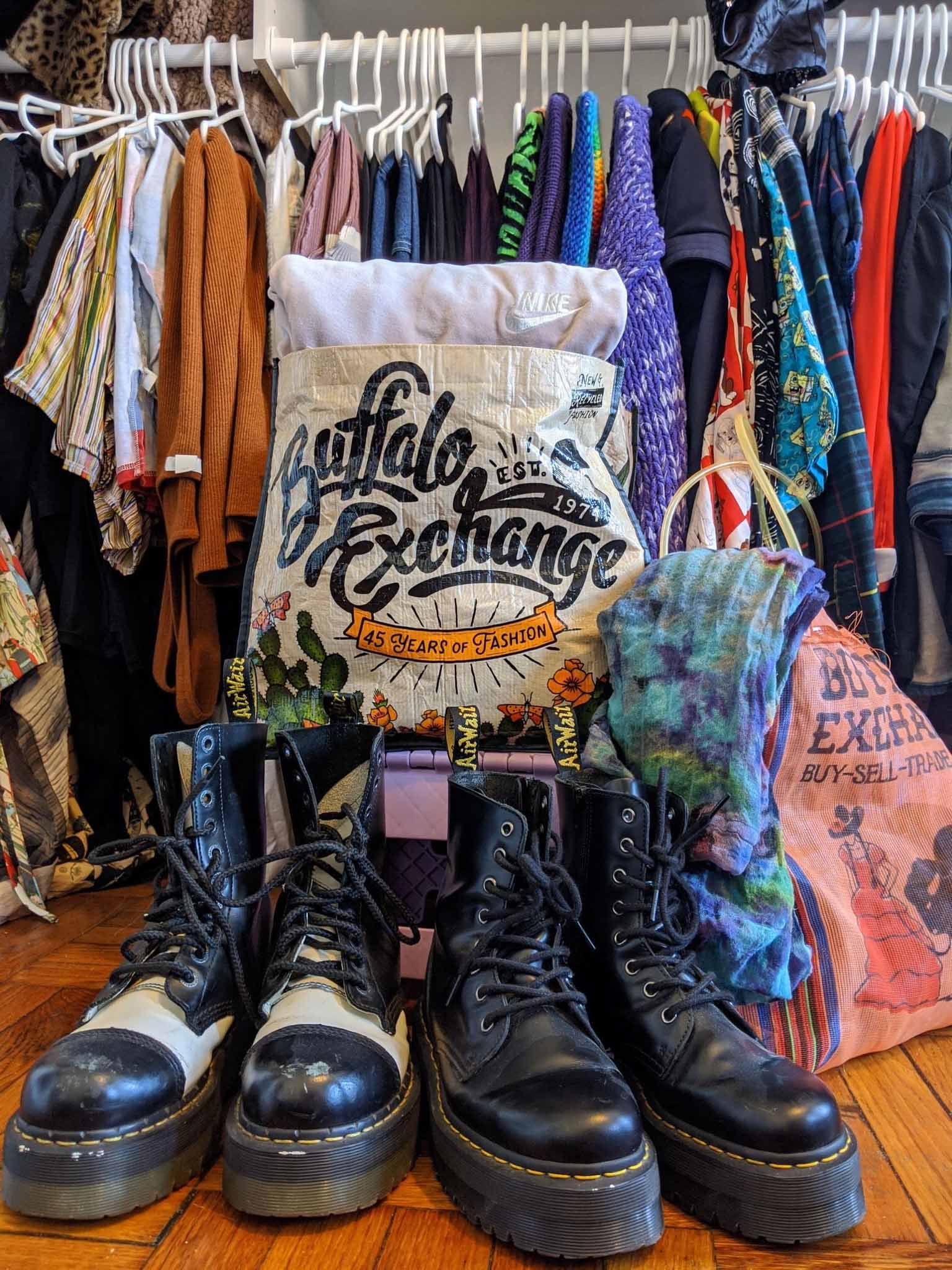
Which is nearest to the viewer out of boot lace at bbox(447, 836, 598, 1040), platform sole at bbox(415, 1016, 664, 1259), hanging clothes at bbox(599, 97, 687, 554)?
platform sole at bbox(415, 1016, 664, 1259)

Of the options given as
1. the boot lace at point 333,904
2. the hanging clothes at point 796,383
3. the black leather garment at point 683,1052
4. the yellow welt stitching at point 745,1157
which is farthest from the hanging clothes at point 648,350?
the yellow welt stitching at point 745,1157

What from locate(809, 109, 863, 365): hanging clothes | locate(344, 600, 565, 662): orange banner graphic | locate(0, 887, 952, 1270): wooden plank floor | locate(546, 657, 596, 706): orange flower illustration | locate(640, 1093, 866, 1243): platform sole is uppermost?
locate(809, 109, 863, 365): hanging clothes

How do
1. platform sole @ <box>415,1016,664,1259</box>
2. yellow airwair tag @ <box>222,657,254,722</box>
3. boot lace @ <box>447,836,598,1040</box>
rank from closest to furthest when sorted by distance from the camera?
1. platform sole @ <box>415,1016,664,1259</box>
2. boot lace @ <box>447,836,598,1040</box>
3. yellow airwair tag @ <box>222,657,254,722</box>

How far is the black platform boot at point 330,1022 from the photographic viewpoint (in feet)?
1.66

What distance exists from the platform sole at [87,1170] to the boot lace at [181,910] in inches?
4.6

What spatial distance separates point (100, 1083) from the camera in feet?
1.69

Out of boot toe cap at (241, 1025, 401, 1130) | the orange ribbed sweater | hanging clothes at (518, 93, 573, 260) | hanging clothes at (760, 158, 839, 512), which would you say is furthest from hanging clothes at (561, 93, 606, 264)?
boot toe cap at (241, 1025, 401, 1130)

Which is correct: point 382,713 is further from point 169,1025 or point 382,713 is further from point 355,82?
point 355,82

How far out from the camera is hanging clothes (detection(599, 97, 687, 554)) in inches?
A: 40.5

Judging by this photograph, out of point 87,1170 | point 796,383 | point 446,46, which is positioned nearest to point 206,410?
point 446,46

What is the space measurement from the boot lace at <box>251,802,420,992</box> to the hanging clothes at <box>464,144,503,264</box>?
88 cm

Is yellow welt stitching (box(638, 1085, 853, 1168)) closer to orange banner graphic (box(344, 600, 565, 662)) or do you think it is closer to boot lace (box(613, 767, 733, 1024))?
boot lace (box(613, 767, 733, 1024))

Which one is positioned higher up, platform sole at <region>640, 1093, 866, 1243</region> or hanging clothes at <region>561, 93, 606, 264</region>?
hanging clothes at <region>561, 93, 606, 264</region>

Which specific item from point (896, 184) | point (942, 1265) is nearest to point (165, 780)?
point (942, 1265)
